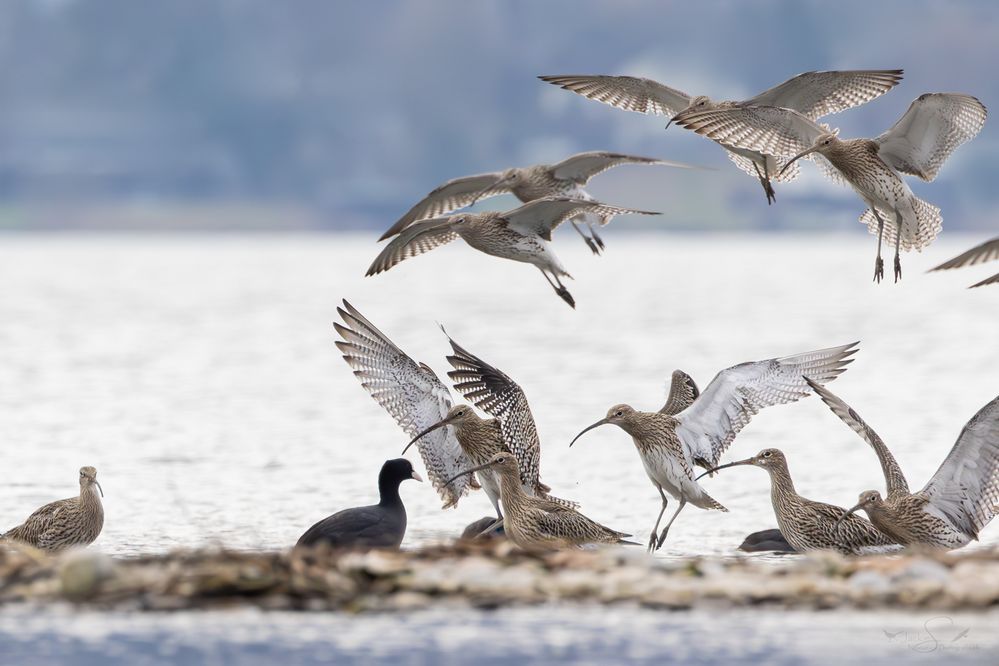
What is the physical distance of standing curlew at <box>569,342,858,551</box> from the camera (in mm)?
12344

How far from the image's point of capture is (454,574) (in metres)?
9.18

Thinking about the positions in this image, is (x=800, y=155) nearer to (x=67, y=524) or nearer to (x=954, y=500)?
(x=954, y=500)

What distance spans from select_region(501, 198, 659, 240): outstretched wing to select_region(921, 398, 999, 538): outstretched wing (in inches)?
105

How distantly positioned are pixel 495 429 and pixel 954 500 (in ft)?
10.3

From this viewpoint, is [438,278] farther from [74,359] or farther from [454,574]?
[454,574]

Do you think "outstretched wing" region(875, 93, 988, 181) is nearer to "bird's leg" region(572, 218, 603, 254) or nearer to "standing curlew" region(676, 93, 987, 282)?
"standing curlew" region(676, 93, 987, 282)

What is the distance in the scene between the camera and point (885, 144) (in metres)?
13.1

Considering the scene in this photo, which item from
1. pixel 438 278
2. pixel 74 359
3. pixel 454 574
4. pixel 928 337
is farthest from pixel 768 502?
pixel 438 278

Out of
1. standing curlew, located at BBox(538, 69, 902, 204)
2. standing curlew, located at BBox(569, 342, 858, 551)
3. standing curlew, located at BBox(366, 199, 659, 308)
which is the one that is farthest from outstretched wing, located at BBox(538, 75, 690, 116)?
standing curlew, located at BBox(569, 342, 858, 551)

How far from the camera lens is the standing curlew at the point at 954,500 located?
11.4 meters

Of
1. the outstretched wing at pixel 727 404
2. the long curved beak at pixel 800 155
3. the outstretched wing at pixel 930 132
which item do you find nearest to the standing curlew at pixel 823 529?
the outstretched wing at pixel 727 404

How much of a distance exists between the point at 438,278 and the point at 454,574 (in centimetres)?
8165

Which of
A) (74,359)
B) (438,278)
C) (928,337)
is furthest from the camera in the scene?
(438,278)

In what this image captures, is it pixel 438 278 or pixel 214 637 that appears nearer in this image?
pixel 214 637
